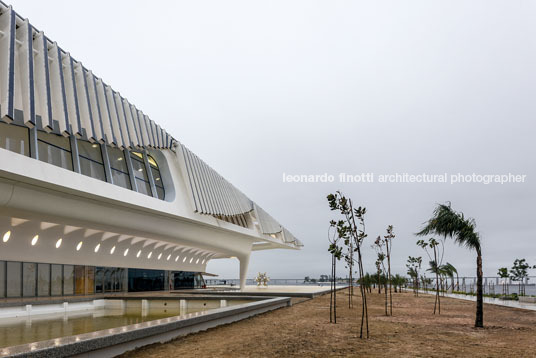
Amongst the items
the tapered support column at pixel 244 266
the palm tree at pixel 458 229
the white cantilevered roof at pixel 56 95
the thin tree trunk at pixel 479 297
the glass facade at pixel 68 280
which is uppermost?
the white cantilevered roof at pixel 56 95

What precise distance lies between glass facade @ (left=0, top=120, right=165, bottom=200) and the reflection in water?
225 inches

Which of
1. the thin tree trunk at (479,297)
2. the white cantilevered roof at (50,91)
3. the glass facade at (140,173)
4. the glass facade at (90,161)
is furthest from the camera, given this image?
the glass facade at (140,173)

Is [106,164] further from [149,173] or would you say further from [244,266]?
[244,266]

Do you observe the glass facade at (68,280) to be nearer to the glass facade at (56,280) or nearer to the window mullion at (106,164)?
the glass facade at (56,280)

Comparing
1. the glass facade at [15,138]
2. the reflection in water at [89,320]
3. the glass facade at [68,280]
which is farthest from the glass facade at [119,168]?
the glass facade at [68,280]

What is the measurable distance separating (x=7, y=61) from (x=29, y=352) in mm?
9538

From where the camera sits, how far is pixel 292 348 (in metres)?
9.24

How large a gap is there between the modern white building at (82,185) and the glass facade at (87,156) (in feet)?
0.16

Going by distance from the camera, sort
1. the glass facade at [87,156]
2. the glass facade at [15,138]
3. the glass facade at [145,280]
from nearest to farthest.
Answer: the glass facade at [15,138]
the glass facade at [87,156]
the glass facade at [145,280]

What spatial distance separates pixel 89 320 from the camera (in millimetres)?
15867

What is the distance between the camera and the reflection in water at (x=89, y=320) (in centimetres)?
1175

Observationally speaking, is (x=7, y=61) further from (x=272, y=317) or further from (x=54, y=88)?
(x=272, y=317)

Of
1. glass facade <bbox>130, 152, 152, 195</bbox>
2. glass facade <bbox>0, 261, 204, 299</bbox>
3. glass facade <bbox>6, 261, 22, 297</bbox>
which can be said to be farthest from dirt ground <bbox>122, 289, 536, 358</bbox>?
glass facade <bbox>0, 261, 204, 299</bbox>

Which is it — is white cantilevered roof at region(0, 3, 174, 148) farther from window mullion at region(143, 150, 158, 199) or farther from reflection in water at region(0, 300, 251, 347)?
reflection in water at region(0, 300, 251, 347)
